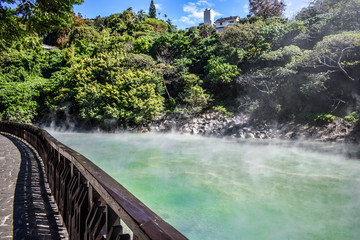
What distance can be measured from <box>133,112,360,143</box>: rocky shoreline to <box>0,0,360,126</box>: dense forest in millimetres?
589

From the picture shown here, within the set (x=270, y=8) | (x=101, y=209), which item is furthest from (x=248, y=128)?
(x=270, y=8)

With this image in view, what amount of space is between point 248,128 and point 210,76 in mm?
6116

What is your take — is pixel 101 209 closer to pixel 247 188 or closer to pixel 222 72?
pixel 247 188

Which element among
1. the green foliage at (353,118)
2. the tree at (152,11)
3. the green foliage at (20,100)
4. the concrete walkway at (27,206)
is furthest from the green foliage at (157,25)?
the concrete walkway at (27,206)

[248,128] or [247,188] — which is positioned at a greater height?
[248,128]

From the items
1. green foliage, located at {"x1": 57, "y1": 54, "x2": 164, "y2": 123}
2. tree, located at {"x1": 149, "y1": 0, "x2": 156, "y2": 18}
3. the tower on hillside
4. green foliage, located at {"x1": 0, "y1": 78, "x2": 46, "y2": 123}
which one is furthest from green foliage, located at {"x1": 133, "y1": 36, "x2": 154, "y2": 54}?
the tower on hillside

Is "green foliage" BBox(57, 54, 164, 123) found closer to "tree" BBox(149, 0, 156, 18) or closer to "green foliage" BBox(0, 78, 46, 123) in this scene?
"green foliage" BBox(0, 78, 46, 123)

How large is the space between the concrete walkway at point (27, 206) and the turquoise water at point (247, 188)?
8.92ft

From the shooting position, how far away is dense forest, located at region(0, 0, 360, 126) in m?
14.9

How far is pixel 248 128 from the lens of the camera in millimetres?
17188

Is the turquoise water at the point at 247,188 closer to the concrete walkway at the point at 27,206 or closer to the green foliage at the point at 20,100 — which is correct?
the concrete walkway at the point at 27,206

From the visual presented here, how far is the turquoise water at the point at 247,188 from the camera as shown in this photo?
5355 mm

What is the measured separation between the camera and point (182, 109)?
2016 cm

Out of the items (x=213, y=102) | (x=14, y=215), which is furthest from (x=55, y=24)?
(x=213, y=102)
